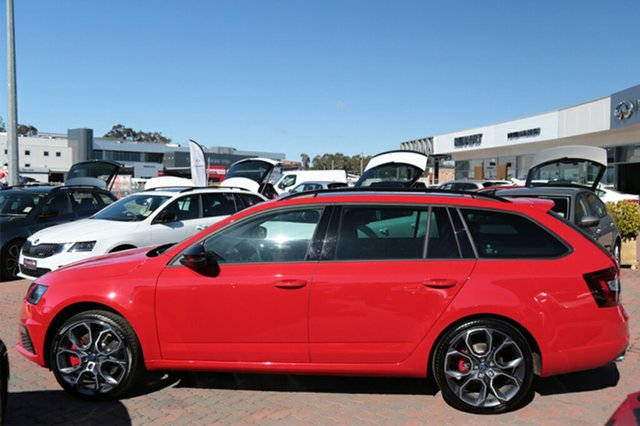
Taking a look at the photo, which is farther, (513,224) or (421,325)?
(513,224)

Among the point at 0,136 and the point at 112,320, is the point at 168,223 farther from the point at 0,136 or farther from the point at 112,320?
the point at 0,136

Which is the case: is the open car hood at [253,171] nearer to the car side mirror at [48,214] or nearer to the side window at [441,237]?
the car side mirror at [48,214]

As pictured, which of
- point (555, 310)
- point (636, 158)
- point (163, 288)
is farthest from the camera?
point (636, 158)

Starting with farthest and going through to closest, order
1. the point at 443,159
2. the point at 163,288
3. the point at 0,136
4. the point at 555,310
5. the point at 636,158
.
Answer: the point at 0,136, the point at 443,159, the point at 636,158, the point at 163,288, the point at 555,310

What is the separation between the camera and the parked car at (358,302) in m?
3.75

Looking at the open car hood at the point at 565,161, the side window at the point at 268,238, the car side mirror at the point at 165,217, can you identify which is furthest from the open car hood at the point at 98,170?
the side window at the point at 268,238

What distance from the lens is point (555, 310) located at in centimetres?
370

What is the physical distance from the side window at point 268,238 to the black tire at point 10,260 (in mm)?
6428

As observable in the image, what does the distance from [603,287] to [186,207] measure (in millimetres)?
6621

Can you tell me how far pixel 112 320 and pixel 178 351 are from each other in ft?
1.85

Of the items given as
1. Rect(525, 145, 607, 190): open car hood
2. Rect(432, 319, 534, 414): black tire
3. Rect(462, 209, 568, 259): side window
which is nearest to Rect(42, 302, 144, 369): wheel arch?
Rect(432, 319, 534, 414): black tire

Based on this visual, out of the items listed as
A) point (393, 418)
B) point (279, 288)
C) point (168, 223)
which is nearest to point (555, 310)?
point (393, 418)

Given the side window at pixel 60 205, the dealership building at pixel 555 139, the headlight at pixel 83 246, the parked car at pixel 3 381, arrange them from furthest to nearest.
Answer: the dealership building at pixel 555 139 → the side window at pixel 60 205 → the headlight at pixel 83 246 → the parked car at pixel 3 381

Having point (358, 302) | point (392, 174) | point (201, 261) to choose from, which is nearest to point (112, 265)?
point (201, 261)
